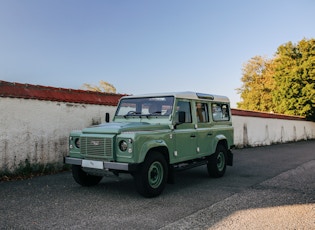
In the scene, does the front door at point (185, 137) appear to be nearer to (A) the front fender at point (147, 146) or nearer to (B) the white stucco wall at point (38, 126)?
(A) the front fender at point (147, 146)

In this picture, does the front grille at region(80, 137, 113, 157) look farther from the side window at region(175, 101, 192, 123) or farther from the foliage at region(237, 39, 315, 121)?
the foliage at region(237, 39, 315, 121)

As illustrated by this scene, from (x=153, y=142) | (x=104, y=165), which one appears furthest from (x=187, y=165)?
(x=104, y=165)

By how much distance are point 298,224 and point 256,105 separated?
4595 cm

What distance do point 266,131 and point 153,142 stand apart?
18.4 meters

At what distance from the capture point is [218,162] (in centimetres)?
855

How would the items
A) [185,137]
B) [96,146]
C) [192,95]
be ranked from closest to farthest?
[96,146] < [185,137] < [192,95]

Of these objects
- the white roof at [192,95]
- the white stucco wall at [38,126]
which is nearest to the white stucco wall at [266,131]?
the white roof at [192,95]

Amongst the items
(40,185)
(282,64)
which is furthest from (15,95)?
(282,64)

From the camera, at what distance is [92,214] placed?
5.00 m

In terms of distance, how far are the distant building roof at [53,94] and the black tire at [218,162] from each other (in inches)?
177

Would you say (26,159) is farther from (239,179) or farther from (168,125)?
(239,179)

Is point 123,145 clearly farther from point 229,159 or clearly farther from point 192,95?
point 229,159

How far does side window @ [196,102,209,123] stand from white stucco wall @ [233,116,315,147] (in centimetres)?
1066

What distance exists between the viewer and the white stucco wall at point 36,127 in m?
8.18
